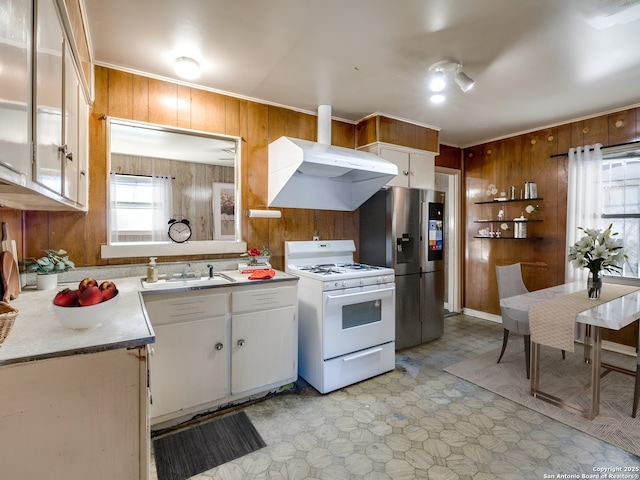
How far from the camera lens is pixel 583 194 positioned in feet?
11.5

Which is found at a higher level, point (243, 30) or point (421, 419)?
point (243, 30)

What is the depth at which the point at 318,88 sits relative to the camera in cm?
280

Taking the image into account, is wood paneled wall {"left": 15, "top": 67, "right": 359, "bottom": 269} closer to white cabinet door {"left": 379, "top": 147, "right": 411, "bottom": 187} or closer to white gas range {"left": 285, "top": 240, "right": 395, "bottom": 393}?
white cabinet door {"left": 379, "top": 147, "right": 411, "bottom": 187}

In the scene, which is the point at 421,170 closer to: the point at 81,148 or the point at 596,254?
the point at 596,254

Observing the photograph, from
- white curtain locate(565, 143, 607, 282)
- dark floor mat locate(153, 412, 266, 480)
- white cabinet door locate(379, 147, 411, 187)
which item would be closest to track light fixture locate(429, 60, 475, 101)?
white cabinet door locate(379, 147, 411, 187)

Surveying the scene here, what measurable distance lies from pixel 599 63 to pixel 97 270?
160 inches

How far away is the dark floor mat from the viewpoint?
69.6 inches

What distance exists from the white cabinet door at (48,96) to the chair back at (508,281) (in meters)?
3.34

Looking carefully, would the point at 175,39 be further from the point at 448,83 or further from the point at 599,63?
the point at 599,63

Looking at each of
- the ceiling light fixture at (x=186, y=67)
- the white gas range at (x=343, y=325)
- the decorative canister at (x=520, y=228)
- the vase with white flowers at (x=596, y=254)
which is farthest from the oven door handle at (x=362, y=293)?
the decorative canister at (x=520, y=228)

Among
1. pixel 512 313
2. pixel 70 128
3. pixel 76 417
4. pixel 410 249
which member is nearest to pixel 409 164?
pixel 410 249

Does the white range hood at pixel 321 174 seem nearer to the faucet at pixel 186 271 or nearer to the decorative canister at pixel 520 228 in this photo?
the faucet at pixel 186 271

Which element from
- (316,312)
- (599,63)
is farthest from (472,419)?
(599,63)

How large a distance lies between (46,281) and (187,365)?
3.24 ft
